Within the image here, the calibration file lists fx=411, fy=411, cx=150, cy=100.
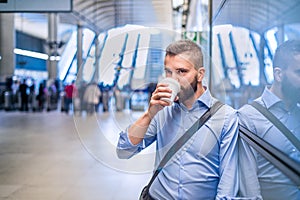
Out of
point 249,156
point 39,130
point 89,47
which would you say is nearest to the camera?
point 249,156

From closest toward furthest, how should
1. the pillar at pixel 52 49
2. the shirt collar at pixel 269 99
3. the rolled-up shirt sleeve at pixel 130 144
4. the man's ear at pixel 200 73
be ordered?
the man's ear at pixel 200 73 → the rolled-up shirt sleeve at pixel 130 144 → the shirt collar at pixel 269 99 → the pillar at pixel 52 49

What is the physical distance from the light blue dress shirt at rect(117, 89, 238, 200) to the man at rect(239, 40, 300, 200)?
133 millimetres

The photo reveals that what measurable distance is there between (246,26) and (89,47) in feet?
5.90

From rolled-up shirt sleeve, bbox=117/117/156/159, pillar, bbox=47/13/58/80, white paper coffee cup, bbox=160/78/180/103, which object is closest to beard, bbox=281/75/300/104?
white paper coffee cup, bbox=160/78/180/103

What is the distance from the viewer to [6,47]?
19062 mm

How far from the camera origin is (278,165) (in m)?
1.71

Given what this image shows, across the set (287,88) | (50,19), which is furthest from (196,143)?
(50,19)

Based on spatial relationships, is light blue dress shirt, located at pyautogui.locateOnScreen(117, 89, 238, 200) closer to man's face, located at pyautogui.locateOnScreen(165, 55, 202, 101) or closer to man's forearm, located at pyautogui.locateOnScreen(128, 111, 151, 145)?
man's forearm, located at pyautogui.locateOnScreen(128, 111, 151, 145)

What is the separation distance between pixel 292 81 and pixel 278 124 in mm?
306

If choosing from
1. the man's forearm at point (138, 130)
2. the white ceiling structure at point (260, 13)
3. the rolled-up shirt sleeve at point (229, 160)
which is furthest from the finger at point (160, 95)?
the white ceiling structure at point (260, 13)

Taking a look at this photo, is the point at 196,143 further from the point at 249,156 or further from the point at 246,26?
the point at 246,26

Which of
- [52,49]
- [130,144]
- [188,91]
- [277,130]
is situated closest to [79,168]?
[130,144]

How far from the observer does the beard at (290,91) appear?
1705 mm

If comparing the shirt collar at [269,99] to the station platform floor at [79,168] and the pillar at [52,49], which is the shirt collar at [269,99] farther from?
the pillar at [52,49]
